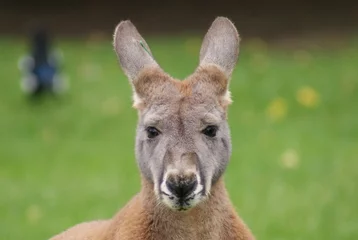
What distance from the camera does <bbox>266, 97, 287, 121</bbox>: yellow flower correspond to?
12044 millimetres

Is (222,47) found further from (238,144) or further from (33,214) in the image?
(238,144)

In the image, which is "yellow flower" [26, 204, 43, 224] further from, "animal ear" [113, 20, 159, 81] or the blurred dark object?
the blurred dark object

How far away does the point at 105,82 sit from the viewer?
46.1 feet

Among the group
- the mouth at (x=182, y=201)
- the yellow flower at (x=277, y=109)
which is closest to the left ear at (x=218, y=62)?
the mouth at (x=182, y=201)

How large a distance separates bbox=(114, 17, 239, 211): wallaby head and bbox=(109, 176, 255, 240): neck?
12 cm

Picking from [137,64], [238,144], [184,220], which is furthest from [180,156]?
[238,144]

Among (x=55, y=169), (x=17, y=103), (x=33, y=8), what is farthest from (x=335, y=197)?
(x=33, y=8)

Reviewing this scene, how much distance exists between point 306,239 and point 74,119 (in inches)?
199

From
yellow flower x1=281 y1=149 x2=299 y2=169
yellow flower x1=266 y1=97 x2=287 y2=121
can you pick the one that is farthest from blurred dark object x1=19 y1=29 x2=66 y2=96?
yellow flower x1=281 y1=149 x2=299 y2=169

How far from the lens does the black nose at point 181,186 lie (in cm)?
467

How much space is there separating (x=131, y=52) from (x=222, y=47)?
48 cm

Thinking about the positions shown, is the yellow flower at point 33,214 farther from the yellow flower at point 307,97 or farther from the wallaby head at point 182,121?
the yellow flower at point 307,97

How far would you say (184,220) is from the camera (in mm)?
5051

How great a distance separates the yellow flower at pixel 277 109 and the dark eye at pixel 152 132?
6.92 metres
